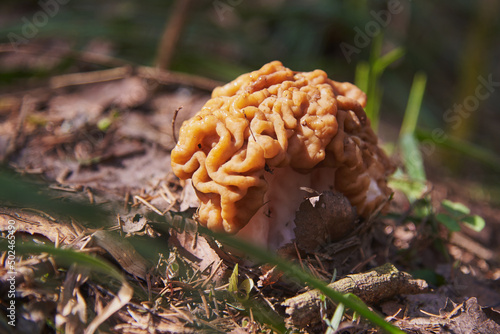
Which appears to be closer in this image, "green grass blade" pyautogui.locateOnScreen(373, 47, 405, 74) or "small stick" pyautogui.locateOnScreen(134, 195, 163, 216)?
"small stick" pyautogui.locateOnScreen(134, 195, 163, 216)

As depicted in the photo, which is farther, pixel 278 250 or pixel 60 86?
pixel 60 86

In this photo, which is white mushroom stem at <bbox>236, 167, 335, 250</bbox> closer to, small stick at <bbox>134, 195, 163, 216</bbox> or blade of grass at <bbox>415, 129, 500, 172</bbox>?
small stick at <bbox>134, 195, 163, 216</bbox>

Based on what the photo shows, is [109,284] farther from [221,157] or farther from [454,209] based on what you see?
[454,209]

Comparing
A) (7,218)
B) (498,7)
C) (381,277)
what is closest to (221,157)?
(381,277)

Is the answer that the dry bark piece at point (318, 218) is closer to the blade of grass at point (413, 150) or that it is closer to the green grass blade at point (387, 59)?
the blade of grass at point (413, 150)

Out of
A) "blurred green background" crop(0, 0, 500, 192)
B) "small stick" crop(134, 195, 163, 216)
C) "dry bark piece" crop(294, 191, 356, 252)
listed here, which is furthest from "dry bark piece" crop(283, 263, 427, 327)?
"blurred green background" crop(0, 0, 500, 192)

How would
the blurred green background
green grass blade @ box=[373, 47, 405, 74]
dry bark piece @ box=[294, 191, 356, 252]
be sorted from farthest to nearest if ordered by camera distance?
the blurred green background, green grass blade @ box=[373, 47, 405, 74], dry bark piece @ box=[294, 191, 356, 252]

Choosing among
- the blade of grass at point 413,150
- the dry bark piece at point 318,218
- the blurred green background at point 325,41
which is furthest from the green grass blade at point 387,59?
the dry bark piece at point 318,218
